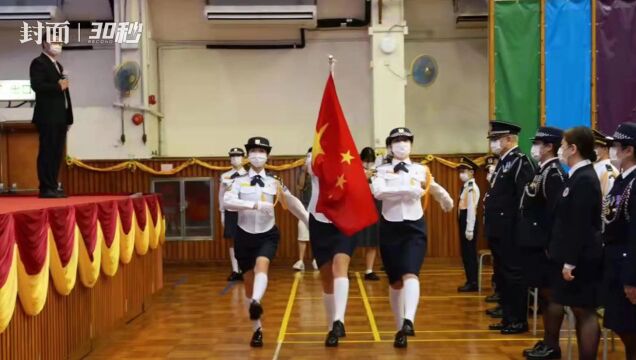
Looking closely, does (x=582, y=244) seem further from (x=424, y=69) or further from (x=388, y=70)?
(x=424, y=69)

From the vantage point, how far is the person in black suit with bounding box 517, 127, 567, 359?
14.6 ft

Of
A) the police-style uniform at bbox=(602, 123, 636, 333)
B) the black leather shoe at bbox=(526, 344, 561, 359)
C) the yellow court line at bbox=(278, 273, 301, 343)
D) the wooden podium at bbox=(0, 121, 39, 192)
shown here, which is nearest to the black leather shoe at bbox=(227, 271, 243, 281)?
the yellow court line at bbox=(278, 273, 301, 343)

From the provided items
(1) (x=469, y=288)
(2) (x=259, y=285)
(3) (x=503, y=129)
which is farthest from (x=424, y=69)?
(2) (x=259, y=285)

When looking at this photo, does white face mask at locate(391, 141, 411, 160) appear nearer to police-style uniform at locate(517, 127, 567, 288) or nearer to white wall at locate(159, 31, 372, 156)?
police-style uniform at locate(517, 127, 567, 288)

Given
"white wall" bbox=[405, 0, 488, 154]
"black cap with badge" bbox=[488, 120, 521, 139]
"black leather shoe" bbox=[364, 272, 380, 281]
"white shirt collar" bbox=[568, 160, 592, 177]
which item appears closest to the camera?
"white shirt collar" bbox=[568, 160, 592, 177]

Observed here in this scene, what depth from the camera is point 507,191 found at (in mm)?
5223

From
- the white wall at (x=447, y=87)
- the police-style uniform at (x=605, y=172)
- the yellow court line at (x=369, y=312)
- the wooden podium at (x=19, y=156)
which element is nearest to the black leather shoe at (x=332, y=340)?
the yellow court line at (x=369, y=312)

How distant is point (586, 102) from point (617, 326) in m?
7.26

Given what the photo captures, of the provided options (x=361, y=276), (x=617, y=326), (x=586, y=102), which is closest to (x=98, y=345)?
(x=617, y=326)

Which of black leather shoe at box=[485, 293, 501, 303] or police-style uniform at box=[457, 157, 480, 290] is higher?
police-style uniform at box=[457, 157, 480, 290]

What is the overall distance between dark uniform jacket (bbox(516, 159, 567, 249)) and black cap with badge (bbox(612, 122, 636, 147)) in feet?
3.45

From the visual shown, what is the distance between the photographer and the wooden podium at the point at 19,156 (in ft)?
35.3

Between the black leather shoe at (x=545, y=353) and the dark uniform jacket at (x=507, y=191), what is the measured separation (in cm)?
99

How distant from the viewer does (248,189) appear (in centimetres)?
525
